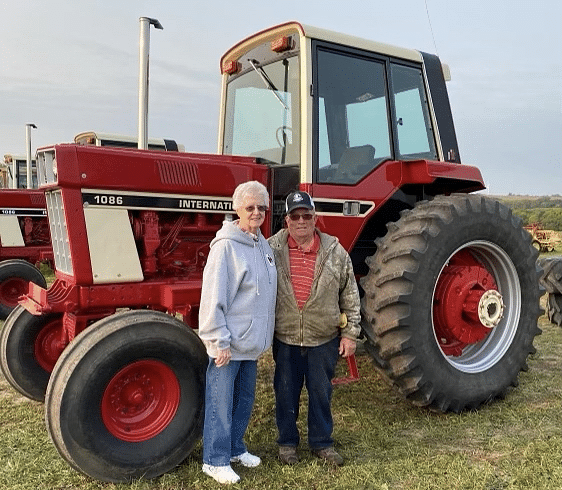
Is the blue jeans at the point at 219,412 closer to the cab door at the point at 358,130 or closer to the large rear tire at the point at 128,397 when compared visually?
the large rear tire at the point at 128,397

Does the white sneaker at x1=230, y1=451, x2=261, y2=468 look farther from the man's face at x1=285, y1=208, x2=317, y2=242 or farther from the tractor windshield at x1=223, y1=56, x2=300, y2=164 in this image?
the tractor windshield at x1=223, y1=56, x2=300, y2=164

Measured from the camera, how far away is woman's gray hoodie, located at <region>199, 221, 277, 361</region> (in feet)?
9.52

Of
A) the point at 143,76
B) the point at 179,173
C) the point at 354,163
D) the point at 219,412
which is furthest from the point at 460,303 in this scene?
the point at 143,76

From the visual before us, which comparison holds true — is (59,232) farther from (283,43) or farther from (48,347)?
(283,43)

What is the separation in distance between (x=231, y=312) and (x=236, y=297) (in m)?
0.08

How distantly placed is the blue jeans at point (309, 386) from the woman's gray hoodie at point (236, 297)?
25 cm

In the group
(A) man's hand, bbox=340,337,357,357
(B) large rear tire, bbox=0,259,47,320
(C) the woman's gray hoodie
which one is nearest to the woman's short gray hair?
(C) the woman's gray hoodie

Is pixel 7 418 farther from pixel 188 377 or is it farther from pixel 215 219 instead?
pixel 215 219

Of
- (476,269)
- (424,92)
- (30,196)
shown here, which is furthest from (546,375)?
(30,196)

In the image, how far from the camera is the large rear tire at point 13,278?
24.7 ft

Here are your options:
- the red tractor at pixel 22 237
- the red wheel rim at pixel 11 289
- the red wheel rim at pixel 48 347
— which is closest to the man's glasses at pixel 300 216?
the red wheel rim at pixel 48 347

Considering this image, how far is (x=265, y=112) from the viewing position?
445cm

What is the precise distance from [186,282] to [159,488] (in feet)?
4.07

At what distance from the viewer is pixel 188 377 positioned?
10.5 feet
